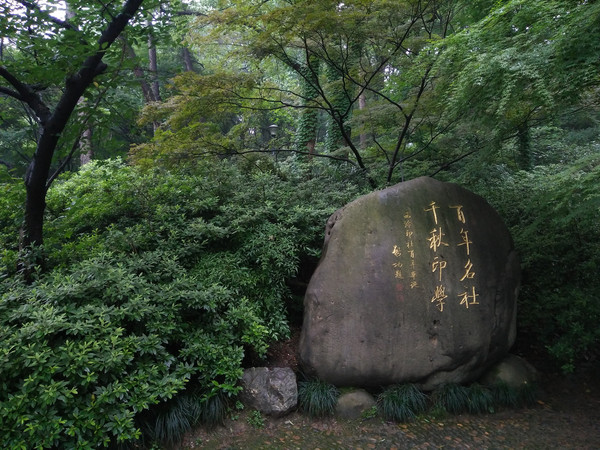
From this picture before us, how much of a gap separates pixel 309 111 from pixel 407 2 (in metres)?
4.20

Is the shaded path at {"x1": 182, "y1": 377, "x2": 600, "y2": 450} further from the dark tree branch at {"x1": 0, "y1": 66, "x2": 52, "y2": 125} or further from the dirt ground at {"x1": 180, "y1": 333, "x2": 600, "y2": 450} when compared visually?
the dark tree branch at {"x1": 0, "y1": 66, "x2": 52, "y2": 125}

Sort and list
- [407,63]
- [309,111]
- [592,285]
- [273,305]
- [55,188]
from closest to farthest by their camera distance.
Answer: [273,305], [592,285], [407,63], [55,188], [309,111]

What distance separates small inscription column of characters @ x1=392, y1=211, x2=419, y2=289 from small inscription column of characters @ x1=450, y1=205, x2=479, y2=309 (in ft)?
1.90

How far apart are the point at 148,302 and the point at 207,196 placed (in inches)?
87.6

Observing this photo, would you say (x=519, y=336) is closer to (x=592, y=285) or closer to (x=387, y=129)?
(x=592, y=285)

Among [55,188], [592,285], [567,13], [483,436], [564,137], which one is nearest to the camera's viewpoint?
[567,13]

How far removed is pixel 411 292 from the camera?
13.0 ft

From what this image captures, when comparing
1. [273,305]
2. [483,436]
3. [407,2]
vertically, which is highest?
[407,2]

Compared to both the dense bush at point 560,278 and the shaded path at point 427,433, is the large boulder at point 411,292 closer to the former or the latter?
the shaded path at point 427,433

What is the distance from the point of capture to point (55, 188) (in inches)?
243

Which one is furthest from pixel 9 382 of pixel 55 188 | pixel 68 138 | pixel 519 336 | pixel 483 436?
pixel 519 336

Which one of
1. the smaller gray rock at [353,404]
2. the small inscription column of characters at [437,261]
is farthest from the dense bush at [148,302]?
the small inscription column of characters at [437,261]

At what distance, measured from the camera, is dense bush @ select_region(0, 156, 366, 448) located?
2.53m

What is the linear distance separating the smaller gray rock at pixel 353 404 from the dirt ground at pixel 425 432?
7 centimetres
